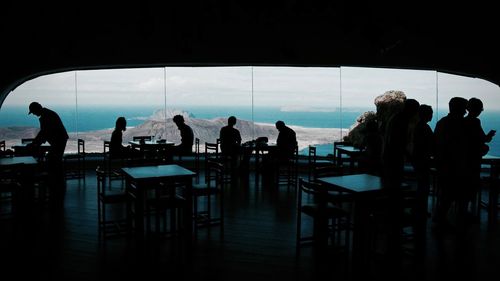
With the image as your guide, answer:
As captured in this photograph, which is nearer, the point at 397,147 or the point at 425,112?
the point at 397,147

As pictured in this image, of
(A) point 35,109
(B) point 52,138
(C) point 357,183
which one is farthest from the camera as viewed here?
(B) point 52,138

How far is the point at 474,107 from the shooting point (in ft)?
16.4

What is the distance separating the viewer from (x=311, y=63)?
941 centimetres

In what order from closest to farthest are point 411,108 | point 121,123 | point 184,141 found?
point 411,108
point 121,123
point 184,141

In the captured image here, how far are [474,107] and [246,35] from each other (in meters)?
4.13

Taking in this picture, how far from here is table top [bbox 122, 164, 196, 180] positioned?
4320 mm

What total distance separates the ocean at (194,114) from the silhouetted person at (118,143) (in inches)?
31.3

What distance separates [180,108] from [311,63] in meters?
4.46

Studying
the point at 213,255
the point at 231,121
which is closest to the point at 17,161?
the point at 213,255

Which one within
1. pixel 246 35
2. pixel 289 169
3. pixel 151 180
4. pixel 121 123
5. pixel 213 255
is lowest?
pixel 213 255

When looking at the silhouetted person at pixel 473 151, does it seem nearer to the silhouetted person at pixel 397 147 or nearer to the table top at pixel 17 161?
the silhouetted person at pixel 397 147

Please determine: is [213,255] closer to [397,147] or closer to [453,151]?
[397,147]

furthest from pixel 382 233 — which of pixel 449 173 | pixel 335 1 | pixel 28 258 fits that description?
pixel 28 258

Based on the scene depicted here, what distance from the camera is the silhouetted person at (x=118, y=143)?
23.0 feet
